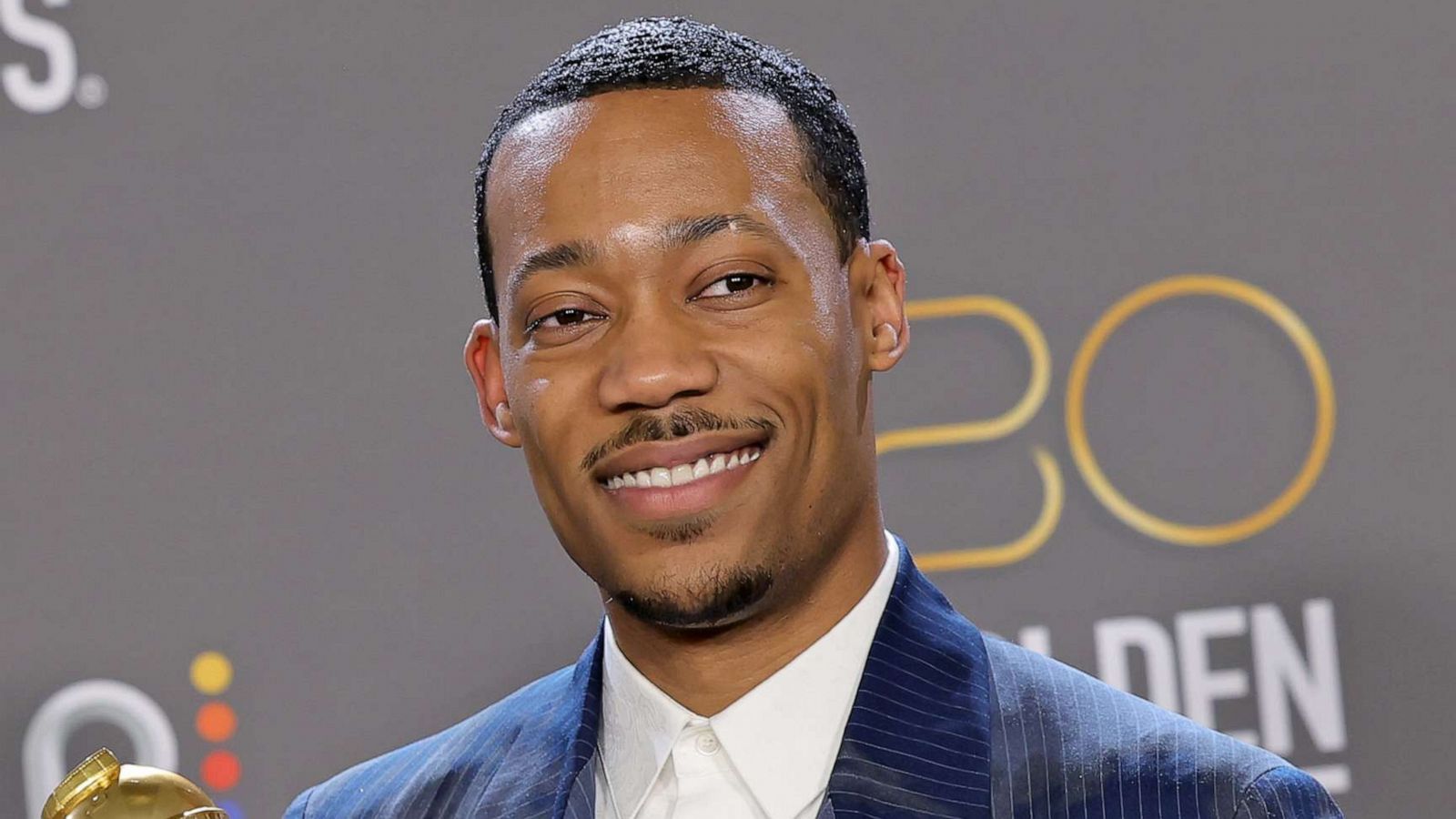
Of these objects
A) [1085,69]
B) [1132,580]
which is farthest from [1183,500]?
[1085,69]

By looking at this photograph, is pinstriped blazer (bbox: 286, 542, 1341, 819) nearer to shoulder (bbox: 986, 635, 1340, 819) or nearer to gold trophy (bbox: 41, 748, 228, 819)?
shoulder (bbox: 986, 635, 1340, 819)

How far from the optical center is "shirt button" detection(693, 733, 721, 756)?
5.25 ft

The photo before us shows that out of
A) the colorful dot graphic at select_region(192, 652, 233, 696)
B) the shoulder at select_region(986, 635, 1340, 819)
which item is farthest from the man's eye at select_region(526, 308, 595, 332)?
the colorful dot graphic at select_region(192, 652, 233, 696)

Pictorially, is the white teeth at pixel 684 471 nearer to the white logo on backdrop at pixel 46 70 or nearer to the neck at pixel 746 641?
the neck at pixel 746 641

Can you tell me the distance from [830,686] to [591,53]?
0.60 m

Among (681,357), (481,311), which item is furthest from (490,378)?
(481,311)

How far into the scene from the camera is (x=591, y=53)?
1691mm

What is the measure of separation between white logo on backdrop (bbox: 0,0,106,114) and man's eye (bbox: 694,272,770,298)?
132cm

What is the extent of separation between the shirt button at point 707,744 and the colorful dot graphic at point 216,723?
1.09 m

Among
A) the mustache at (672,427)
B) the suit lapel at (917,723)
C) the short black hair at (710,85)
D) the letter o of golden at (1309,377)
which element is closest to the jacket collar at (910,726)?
the suit lapel at (917,723)

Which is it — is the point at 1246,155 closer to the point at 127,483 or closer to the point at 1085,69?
the point at 1085,69

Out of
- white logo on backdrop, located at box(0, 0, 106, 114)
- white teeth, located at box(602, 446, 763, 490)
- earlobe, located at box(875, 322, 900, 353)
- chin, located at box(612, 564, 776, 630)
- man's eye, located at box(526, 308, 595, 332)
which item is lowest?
chin, located at box(612, 564, 776, 630)

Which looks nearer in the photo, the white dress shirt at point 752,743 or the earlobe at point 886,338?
the white dress shirt at point 752,743

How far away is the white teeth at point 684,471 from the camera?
153 centimetres
